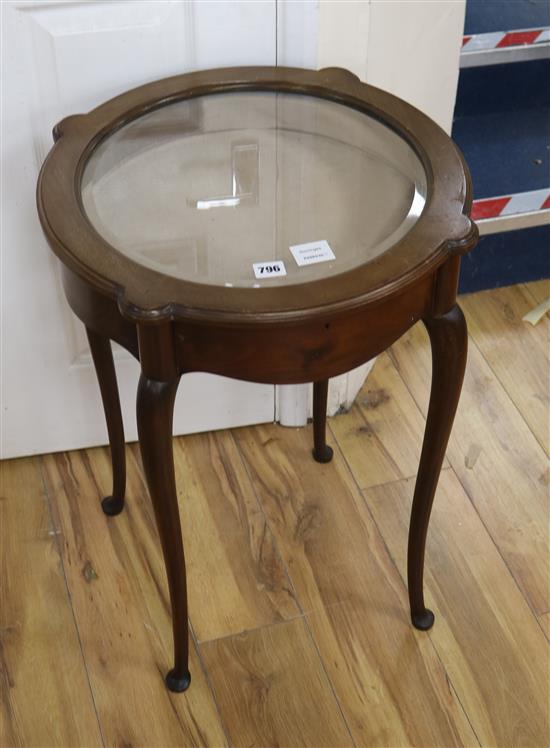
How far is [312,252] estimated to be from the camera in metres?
1.21

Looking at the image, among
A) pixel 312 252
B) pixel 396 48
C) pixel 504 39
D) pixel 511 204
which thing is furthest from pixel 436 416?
pixel 504 39

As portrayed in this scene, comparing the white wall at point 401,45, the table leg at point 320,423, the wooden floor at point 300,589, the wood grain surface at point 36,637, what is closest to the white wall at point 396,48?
the white wall at point 401,45

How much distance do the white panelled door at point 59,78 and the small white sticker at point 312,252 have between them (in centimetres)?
47

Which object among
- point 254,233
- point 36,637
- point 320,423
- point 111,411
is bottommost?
point 36,637

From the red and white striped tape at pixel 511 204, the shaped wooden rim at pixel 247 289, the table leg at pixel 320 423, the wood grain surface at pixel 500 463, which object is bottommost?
the wood grain surface at pixel 500 463

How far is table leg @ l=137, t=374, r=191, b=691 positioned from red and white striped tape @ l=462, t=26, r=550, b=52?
49.7 inches

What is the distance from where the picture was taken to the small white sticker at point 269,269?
1.17 meters

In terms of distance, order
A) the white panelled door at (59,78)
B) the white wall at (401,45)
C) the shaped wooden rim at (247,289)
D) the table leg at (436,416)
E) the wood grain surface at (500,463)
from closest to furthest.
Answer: the shaped wooden rim at (247,289) → the table leg at (436,416) → the white panelled door at (59,78) → the white wall at (401,45) → the wood grain surface at (500,463)

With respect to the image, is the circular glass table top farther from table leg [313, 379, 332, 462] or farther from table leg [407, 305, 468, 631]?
table leg [313, 379, 332, 462]

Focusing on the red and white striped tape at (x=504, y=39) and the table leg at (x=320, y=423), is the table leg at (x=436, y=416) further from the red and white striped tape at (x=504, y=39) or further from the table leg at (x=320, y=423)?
the red and white striped tape at (x=504, y=39)

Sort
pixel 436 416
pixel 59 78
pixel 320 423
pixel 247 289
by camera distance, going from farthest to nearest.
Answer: pixel 320 423, pixel 59 78, pixel 436 416, pixel 247 289

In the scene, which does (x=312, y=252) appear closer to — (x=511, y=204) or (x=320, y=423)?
(x=320, y=423)

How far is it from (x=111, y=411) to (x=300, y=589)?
43 cm

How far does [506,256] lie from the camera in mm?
2279
